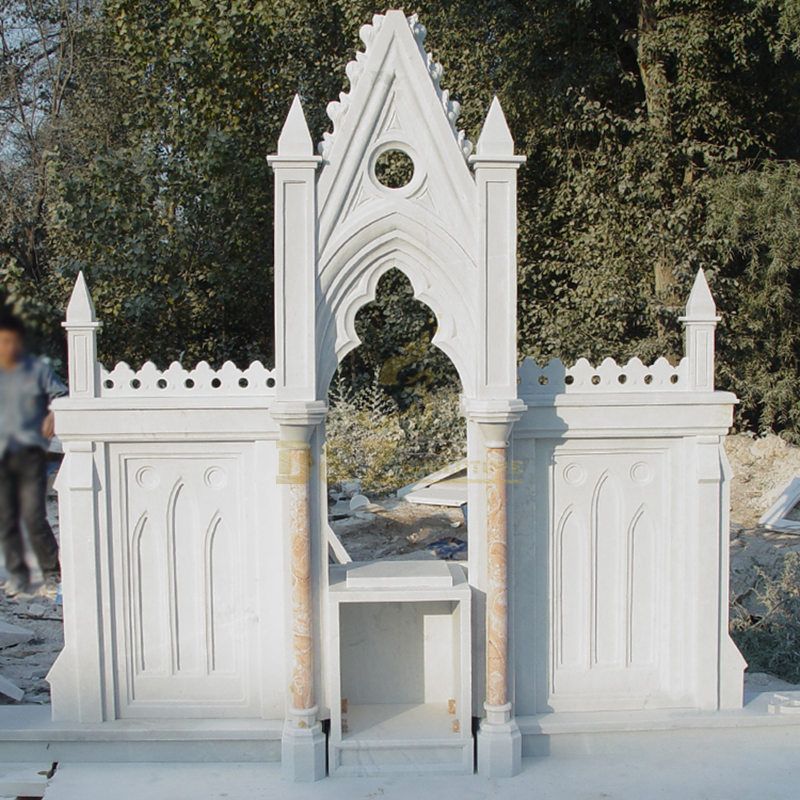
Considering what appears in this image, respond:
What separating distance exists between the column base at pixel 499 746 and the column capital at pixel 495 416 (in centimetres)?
138

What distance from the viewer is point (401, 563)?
5.11 m

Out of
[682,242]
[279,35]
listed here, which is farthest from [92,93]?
[682,242]

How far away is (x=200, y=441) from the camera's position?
15.9 feet

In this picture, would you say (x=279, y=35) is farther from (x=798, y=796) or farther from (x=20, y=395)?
(x=20, y=395)

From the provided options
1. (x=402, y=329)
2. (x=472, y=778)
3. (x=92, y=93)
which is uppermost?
(x=92, y=93)

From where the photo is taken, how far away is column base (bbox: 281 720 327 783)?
464 centimetres

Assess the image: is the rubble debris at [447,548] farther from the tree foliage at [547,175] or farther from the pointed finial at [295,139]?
the pointed finial at [295,139]

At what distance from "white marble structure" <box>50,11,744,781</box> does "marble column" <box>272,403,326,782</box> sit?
11mm

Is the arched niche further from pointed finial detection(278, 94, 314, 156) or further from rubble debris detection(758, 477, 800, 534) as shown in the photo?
rubble debris detection(758, 477, 800, 534)

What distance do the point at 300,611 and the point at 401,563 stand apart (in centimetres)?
68

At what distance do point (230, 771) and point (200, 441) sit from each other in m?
1.67

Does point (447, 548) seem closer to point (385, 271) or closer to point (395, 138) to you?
point (385, 271)

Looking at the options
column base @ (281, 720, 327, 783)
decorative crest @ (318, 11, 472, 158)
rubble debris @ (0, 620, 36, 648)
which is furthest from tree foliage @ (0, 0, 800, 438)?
column base @ (281, 720, 327, 783)

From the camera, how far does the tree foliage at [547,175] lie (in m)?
11.4
